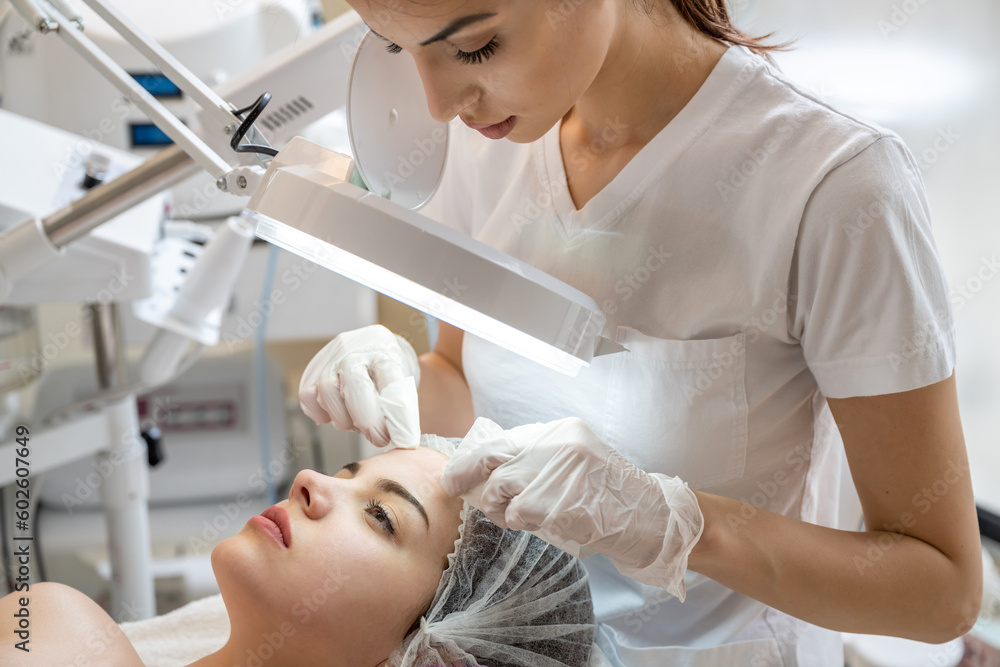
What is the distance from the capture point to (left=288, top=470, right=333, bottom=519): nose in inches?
39.9

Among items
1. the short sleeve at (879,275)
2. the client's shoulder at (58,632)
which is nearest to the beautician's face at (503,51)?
the short sleeve at (879,275)

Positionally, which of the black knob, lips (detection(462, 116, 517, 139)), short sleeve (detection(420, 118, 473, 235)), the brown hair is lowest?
the black knob

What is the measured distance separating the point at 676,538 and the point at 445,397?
51cm

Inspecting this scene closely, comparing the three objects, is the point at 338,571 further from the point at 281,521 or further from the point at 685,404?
the point at 685,404

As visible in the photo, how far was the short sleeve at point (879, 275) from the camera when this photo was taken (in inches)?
30.9

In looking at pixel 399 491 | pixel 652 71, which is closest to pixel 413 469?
pixel 399 491

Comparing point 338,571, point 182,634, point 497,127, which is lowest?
point 182,634

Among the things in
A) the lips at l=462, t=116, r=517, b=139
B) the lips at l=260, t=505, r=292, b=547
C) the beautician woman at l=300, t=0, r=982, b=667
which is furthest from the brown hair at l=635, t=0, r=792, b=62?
the lips at l=260, t=505, r=292, b=547

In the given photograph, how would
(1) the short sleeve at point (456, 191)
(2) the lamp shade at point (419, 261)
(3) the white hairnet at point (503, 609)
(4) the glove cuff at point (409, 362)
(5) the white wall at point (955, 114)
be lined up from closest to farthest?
1. (2) the lamp shade at point (419, 261)
2. (3) the white hairnet at point (503, 609)
3. (4) the glove cuff at point (409, 362)
4. (1) the short sleeve at point (456, 191)
5. (5) the white wall at point (955, 114)

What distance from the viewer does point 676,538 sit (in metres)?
0.75

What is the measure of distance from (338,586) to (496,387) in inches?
12.6

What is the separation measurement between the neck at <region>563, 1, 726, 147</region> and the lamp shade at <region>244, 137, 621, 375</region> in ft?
1.30

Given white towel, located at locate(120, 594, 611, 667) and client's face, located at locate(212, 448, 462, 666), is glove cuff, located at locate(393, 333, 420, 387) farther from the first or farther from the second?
white towel, located at locate(120, 594, 611, 667)

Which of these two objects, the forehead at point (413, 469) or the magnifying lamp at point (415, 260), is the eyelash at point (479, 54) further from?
the forehead at point (413, 469)
